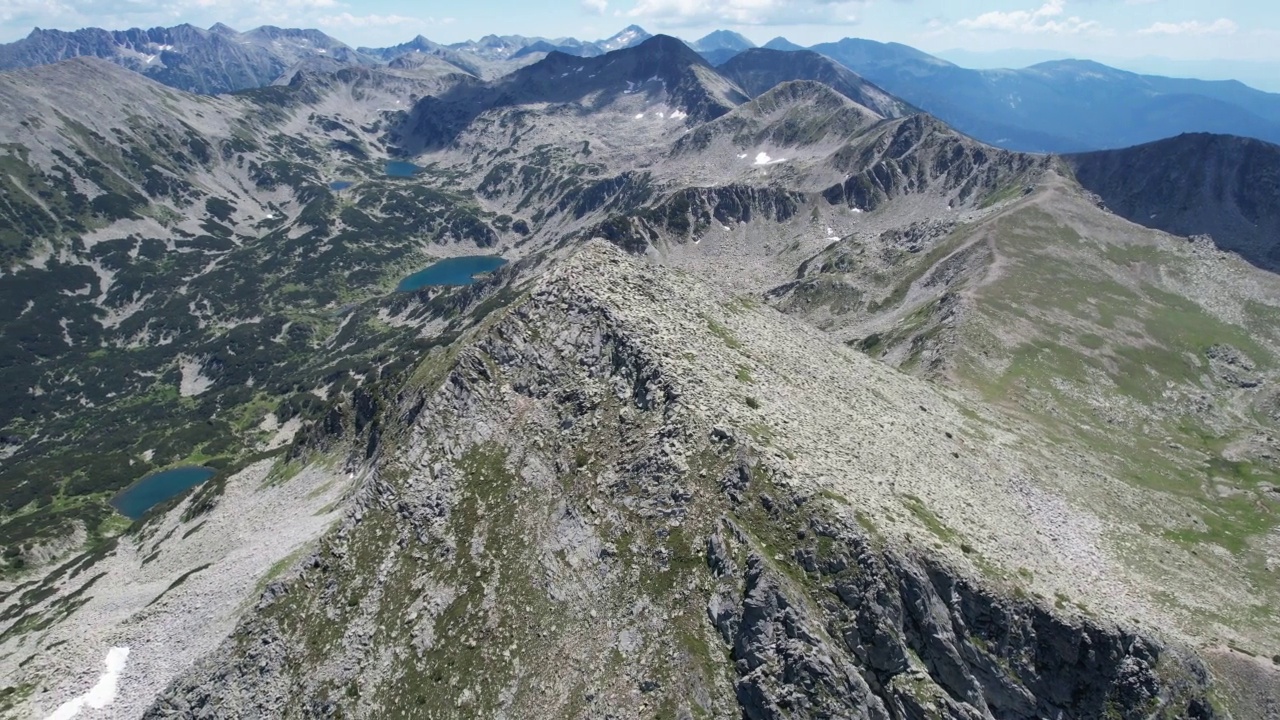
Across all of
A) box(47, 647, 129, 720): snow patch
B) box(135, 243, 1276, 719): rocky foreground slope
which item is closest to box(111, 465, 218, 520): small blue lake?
box(47, 647, 129, 720): snow patch

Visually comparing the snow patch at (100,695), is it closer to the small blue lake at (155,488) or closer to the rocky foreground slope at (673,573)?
the rocky foreground slope at (673,573)

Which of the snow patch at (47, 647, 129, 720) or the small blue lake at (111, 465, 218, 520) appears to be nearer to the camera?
the snow patch at (47, 647, 129, 720)

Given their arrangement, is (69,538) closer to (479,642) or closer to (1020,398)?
(479,642)

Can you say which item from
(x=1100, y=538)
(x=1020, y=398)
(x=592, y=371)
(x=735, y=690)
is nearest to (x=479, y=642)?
(x=735, y=690)

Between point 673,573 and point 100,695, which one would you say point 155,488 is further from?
point 673,573

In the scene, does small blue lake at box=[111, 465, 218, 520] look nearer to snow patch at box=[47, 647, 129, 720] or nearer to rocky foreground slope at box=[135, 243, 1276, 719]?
snow patch at box=[47, 647, 129, 720]

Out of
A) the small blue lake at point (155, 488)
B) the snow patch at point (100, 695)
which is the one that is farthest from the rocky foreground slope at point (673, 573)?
the small blue lake at point (155, 488)
